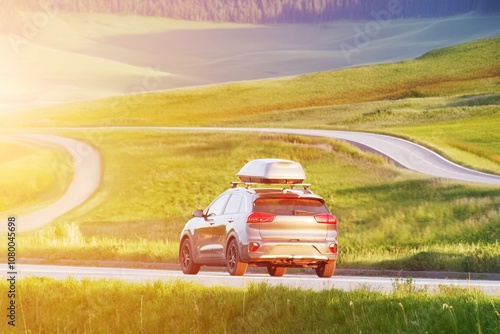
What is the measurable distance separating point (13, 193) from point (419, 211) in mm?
24024

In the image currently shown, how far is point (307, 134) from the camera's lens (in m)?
80.2

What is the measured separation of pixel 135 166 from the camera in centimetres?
7088

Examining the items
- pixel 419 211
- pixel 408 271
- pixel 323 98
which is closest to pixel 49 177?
pixel 419 211

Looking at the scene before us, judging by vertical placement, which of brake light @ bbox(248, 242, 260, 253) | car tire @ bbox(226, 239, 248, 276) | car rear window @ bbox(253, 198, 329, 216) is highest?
car rear window @ bbox(253, 198, 329, 216)

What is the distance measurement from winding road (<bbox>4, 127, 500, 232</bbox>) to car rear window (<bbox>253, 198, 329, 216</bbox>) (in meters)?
29.4

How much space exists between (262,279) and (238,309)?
4643 mm

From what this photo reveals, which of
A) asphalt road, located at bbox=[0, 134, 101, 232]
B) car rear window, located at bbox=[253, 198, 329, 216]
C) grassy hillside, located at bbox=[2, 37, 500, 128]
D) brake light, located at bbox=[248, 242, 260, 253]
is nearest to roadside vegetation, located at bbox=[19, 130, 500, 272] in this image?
asphalt road, located at bbox=[0, 134, 101, 232]

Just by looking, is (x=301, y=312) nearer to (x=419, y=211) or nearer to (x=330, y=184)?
(x=419, y=211)

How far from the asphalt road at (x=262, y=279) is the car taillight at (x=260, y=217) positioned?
109 centimetres

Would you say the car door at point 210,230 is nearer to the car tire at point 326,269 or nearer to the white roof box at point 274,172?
the white roof box at point 274,172

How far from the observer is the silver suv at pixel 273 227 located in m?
21.3

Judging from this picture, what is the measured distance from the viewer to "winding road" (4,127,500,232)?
189 ft

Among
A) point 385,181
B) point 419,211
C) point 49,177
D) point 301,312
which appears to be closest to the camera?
point 301,312

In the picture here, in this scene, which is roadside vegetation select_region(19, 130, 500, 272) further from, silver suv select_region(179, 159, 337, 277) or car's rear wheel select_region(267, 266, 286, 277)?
silver suv select_region(179, 159, 337, 277)
